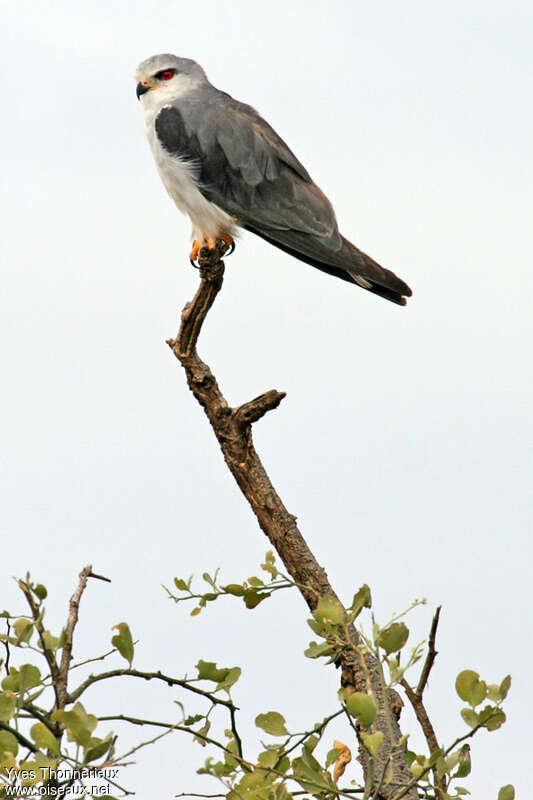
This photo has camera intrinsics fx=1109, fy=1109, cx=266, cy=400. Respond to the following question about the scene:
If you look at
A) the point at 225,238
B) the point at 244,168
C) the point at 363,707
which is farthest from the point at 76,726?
the point at 244,168

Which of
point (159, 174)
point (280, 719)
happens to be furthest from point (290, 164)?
point (280, 719)

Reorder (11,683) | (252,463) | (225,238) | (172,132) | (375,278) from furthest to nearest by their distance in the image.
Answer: (172,132) < (225,238) < (375,278) < (252,463) < (11,683)

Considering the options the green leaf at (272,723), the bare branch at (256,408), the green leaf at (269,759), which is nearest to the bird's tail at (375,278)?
the bare branch at (256,408)

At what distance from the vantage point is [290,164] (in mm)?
7469

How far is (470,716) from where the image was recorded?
3355mm

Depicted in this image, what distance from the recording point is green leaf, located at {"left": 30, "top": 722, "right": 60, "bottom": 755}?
2984mm

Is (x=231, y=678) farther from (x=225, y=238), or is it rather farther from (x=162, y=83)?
(x=162, y=83)

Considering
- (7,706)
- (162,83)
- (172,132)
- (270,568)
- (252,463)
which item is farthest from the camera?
(162,83)

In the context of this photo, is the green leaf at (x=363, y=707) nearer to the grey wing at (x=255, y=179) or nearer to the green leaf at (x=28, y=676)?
the green leaf at (x=28, y=676)

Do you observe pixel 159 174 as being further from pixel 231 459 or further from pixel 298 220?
pixel 231 459

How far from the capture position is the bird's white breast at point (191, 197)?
7.22 metres

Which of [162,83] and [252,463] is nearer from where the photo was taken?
[252,463]

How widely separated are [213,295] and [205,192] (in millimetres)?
1464

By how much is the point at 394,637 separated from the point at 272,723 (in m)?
0.66
